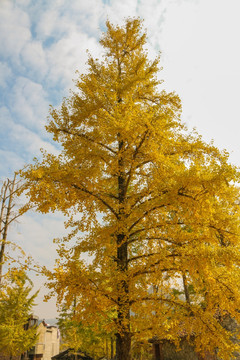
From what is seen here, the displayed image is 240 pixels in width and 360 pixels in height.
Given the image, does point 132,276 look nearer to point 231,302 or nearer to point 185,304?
point 185,304

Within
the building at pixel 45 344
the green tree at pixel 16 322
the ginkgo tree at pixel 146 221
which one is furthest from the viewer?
the building at pixel 45 344

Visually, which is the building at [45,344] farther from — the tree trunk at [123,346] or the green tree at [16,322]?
the tree trunk at [123,346]

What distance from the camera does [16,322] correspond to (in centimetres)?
1745

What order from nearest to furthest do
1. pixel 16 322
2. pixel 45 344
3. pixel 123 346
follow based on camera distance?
pixel 123 346 < pixel 16 322 < pixel 45 344

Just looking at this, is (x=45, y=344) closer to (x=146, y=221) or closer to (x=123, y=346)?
(x=123, y=346)

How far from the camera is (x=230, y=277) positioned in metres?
6.09

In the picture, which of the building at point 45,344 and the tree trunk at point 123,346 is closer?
the tree trunk at point 123,346

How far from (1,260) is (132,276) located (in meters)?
8.73

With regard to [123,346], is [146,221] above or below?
above

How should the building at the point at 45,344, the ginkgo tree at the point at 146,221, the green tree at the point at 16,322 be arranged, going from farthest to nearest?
the building at the point at 45,344 → the green tree at the point at 16,322 → the ginkgo tree at the point at 146,221

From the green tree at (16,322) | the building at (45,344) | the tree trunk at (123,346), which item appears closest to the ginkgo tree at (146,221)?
the tree trunk at (123,346)

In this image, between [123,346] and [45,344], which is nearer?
[123,346]

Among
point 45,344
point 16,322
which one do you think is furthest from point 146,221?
point 45,344

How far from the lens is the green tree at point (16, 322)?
16.0 meters
